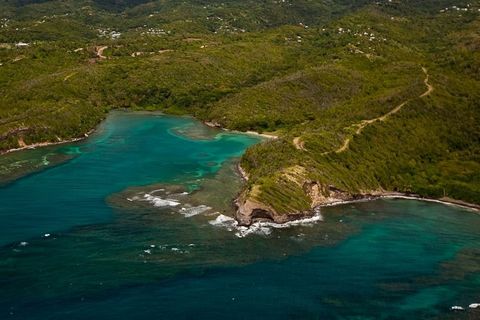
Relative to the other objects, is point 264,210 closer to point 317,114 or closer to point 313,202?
point 313,202

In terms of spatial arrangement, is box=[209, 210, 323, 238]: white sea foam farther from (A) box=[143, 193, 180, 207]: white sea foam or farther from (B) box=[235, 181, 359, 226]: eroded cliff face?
(A) box=[143, 193, 180, 207]: white sea foam

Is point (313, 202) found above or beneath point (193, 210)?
beneath

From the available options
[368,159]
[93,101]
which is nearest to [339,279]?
[368,159]

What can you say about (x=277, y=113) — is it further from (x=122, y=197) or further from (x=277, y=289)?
(x=277, y=289)

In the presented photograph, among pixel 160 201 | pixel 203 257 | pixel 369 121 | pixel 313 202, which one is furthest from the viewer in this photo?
pixel 369 121

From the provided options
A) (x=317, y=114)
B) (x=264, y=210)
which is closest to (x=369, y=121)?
(x=317, y=114)
